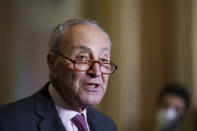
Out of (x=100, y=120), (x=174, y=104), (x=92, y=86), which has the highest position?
(x=92, y=86)

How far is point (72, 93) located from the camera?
1.59 metres

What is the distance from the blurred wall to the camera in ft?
11.1

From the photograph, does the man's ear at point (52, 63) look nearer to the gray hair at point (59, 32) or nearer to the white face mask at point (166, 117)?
the gray hair at point (59, 32)

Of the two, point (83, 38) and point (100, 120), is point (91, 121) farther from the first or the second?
point (83, 38)

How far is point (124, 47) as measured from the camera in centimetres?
471

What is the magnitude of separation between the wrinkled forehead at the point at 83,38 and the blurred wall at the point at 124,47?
72.1 inches

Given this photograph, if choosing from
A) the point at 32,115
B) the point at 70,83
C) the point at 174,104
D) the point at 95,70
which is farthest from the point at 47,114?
the point at 174,104

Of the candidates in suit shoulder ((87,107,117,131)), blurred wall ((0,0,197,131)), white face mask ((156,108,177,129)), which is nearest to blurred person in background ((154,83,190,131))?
white face mask ((156,108,177,129))

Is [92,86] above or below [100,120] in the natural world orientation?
above

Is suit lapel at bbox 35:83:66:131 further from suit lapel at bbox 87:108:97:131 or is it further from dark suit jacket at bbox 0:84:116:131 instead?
suit lapel at bbox 87:108:97:131

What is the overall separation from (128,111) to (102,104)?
50 cm

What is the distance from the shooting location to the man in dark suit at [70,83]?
156 cm

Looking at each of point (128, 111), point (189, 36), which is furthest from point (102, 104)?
point (189, 36)

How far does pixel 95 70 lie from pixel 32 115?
1.17 ft
